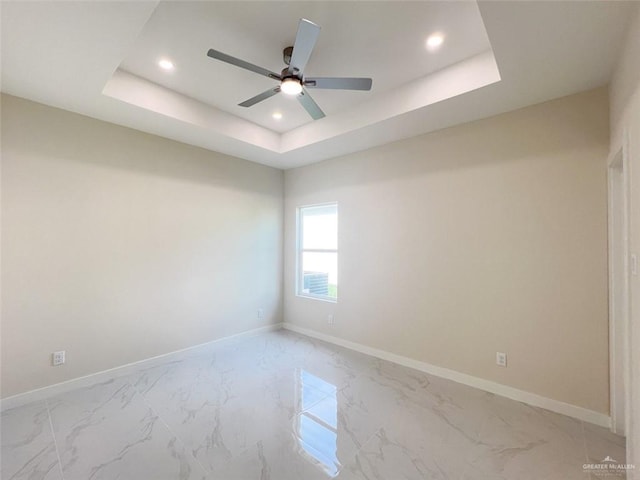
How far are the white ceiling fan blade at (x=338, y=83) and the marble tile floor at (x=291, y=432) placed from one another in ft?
8.60

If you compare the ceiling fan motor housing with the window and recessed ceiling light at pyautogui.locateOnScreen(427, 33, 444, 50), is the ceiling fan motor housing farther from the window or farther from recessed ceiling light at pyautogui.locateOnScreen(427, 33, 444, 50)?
the window

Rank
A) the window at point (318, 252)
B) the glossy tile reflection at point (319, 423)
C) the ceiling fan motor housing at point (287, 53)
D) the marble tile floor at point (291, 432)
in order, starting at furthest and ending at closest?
1. the window at point (318, 252)
2. the ceiling fan motor housing at point (287, 53)
3. the glossy tile reflection at point (319, 423)
4. the marble tile floor at point (291, 432)

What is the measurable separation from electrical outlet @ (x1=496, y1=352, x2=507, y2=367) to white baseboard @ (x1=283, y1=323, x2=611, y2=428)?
0.19 metres

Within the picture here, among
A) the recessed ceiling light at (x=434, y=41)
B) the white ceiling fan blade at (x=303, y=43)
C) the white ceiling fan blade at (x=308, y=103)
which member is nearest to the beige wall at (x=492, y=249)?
the recessed ceiling light at (x=434, y=41)

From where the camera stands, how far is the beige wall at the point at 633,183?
1396 mm

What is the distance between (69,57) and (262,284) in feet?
10.8

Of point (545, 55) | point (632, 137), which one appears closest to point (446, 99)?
point (545, 55)

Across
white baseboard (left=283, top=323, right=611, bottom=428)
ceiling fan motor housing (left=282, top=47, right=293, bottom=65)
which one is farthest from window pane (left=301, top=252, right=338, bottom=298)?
ceiling fan motor housing (left=282, top=47, right=293, bottom=65)

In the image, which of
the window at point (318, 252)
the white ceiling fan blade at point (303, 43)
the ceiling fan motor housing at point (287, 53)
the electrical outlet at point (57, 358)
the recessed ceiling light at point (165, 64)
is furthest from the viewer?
the window at point (318, 252)

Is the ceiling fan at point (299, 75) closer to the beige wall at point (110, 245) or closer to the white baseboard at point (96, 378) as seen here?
the beige wall at point (110, 245)

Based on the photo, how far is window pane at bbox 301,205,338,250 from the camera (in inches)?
165

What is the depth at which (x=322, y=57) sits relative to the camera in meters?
2.30

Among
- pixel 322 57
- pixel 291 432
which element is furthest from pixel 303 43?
pixel 291 432

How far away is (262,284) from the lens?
4.40m
